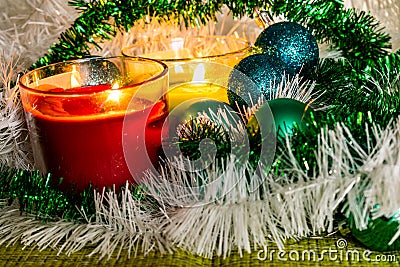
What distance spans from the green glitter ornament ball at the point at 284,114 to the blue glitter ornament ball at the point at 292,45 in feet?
0.62

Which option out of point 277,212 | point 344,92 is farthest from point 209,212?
point 344,92

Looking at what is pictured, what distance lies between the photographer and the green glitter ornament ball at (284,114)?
0.56 m

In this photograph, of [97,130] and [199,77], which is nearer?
[97,130]

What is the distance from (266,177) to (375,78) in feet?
1.02

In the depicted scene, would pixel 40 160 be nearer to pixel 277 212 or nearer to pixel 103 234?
pixel 103 234

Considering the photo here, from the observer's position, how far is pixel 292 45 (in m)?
0.75

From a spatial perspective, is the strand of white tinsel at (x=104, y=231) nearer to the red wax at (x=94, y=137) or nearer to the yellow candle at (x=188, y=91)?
the red wax at (x=94, y=137)

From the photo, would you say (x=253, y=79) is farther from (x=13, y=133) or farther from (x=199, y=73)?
(x=13, y=133)
